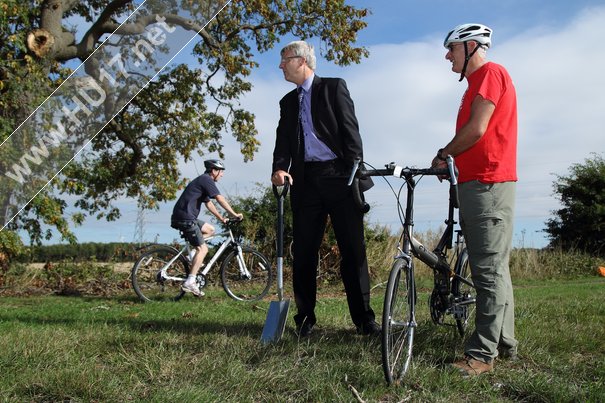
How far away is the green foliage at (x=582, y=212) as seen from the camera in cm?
2000

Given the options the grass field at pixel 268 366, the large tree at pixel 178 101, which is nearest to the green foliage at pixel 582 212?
the large tree at pixel 178 101

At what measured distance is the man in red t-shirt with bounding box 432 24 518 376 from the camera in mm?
3795

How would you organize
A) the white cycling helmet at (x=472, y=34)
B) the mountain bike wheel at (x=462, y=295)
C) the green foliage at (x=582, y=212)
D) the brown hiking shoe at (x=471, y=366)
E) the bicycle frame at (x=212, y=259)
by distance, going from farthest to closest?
the green foliage at (x=582, y=212)
the bicycle frame at (x=212, y=259)
the mountain bike wheel at (x=462, y=295)
the white cycling helmet at (x=472, y=34)
the brown hiking shoe at (x=471, y=366)

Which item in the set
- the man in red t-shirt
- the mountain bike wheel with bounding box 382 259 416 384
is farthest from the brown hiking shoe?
the mountain bike wheel with bounding box 382 259 416 384

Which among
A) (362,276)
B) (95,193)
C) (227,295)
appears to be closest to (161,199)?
(95,193)

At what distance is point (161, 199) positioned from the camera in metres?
17.6

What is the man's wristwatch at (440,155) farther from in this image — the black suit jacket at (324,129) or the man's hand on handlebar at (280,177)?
the man's hand on handlebar at (280,177)

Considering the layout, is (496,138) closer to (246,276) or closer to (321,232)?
(321,232)

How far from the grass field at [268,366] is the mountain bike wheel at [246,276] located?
177 inches

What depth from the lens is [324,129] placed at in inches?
186

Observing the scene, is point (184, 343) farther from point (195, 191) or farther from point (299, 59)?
point (195, 191)

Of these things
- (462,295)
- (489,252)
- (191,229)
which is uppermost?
(191,229)

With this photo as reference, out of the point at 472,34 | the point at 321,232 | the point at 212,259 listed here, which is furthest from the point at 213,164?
the point at 472,34

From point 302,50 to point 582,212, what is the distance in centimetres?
1772
